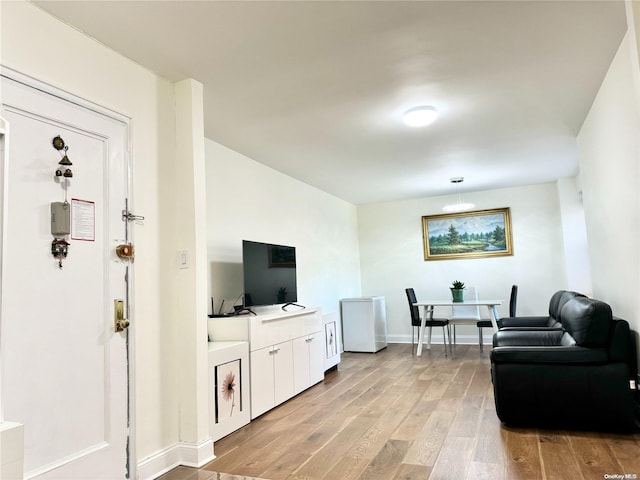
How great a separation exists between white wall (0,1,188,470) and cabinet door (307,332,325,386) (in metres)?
1.96

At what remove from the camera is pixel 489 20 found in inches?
89.6

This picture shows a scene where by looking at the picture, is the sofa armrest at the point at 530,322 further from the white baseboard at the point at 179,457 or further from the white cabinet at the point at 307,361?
the white baseboard at the point at 179,457

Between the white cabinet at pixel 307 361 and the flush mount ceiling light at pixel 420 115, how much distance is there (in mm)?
2278

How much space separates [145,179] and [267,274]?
1.79 m

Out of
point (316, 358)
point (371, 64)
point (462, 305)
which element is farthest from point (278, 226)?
point (462, 305)

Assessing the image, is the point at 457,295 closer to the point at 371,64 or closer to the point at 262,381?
the point at 262,381

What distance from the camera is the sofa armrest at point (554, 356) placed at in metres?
2.78

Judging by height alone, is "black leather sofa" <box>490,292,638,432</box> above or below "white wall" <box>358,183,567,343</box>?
below

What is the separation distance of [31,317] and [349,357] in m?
4.67

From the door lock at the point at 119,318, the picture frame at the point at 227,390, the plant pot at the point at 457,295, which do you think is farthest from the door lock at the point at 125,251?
the plant pot at the point at 457,295

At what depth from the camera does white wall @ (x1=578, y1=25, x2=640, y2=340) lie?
2.55 meters

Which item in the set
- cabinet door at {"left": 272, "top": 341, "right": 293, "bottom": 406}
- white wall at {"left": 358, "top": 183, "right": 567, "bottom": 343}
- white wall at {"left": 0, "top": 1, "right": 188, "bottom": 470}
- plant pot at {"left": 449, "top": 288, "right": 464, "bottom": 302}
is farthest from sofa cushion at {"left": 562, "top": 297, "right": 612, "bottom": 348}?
white wall at {"left": 358, "top": 183, "right": 567, "bottom": 343}

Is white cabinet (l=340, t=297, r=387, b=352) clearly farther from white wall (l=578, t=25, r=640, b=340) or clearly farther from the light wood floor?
white wall (l=578, t=25, r=640, b=340)

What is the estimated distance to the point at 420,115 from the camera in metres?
3.37
